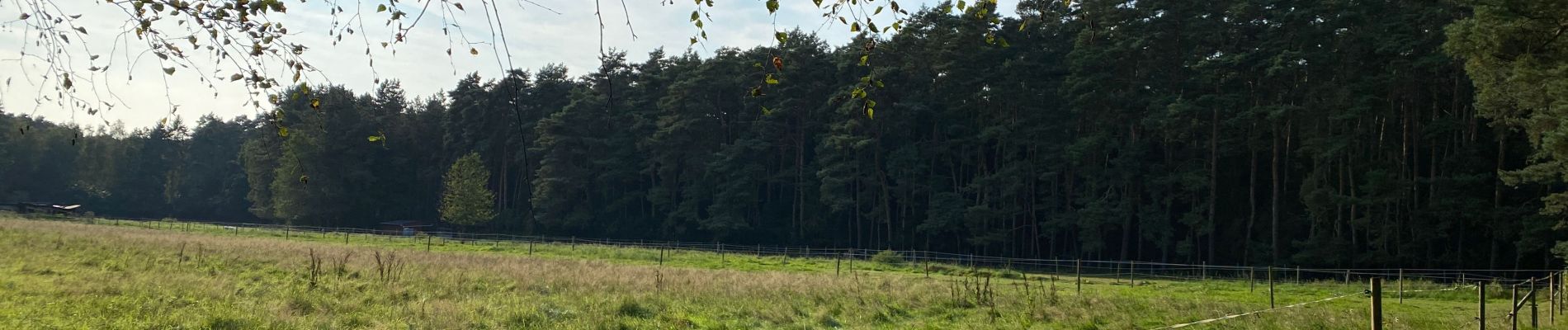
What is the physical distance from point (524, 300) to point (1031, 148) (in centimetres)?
4172

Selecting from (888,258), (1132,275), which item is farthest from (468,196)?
(1132,275)

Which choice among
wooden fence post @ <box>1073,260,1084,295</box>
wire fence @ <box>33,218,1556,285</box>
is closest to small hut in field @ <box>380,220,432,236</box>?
wire fence @ <box>33,218,1556,285</box>

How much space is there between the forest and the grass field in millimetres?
4442

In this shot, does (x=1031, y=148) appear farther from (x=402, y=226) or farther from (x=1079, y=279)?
(x=402, y=226)

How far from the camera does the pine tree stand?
6831cm

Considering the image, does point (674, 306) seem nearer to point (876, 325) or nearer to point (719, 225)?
point (876, 325)

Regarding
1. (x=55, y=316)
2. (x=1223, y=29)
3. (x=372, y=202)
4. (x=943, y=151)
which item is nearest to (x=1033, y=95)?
(x=943, y=151)

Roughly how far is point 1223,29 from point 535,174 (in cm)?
4833

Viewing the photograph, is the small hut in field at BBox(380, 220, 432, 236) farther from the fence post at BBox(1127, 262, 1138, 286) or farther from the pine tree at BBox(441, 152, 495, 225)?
the fence post at BBox(1127, 262, 1138, 286)

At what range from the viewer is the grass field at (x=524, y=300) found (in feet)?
41.2

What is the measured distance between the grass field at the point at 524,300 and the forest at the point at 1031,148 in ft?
14.6

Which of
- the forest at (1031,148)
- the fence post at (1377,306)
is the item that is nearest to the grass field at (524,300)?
the forest at (1031,148)

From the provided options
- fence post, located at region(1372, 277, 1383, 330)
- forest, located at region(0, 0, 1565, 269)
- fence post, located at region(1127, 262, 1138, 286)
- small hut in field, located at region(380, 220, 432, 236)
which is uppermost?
forest, located at region(0, 0, 1565, 269)

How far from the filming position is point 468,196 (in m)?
68.4
